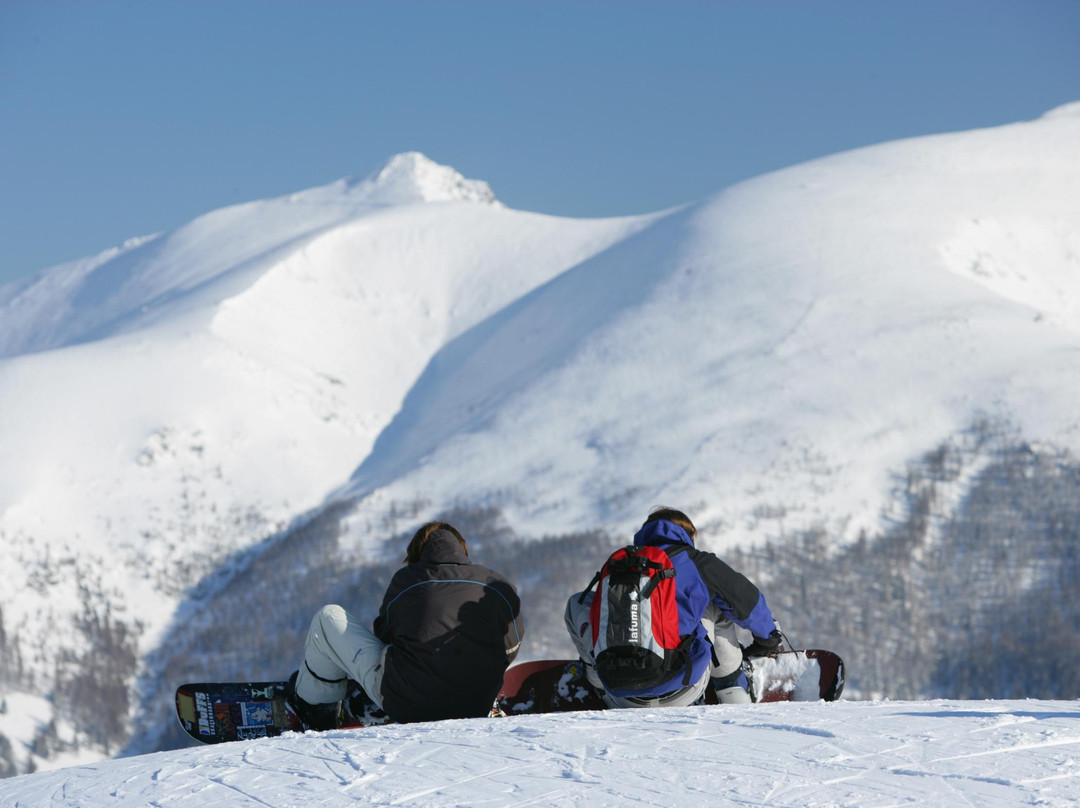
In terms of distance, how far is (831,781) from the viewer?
20.0 ft

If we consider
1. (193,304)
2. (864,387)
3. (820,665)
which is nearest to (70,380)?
(193,304)

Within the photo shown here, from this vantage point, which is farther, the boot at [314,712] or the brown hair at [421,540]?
the boot at [314,712]

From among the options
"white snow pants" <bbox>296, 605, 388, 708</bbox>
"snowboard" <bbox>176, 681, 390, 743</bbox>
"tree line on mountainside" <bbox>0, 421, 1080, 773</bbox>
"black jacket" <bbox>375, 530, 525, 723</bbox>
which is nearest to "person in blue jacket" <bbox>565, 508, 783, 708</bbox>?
"black jacket" <bbox>375, 530, 525, 723</bbox>

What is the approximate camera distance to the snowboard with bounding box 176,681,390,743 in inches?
350

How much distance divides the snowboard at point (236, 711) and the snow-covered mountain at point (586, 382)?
339 ft

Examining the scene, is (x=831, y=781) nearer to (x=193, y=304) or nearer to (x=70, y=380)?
(x=70, y=380)

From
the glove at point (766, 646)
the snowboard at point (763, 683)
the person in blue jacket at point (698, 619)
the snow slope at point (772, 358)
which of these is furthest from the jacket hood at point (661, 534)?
the snow slope at point (772, 358)

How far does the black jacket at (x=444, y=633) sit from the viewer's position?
303 inches

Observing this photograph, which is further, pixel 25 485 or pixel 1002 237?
pixel 1002 237

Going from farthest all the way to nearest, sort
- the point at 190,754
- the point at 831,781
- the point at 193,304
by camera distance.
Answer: the point at 193,304 → the point at 190,754 → the point at 831,781

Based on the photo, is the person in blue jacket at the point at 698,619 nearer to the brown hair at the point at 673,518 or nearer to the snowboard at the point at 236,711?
the brown hair at the point at 673,518

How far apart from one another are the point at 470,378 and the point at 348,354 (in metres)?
29.9

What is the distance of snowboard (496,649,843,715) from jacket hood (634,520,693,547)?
1.80 metres

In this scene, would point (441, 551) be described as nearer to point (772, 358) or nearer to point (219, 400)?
point (772, 358)
